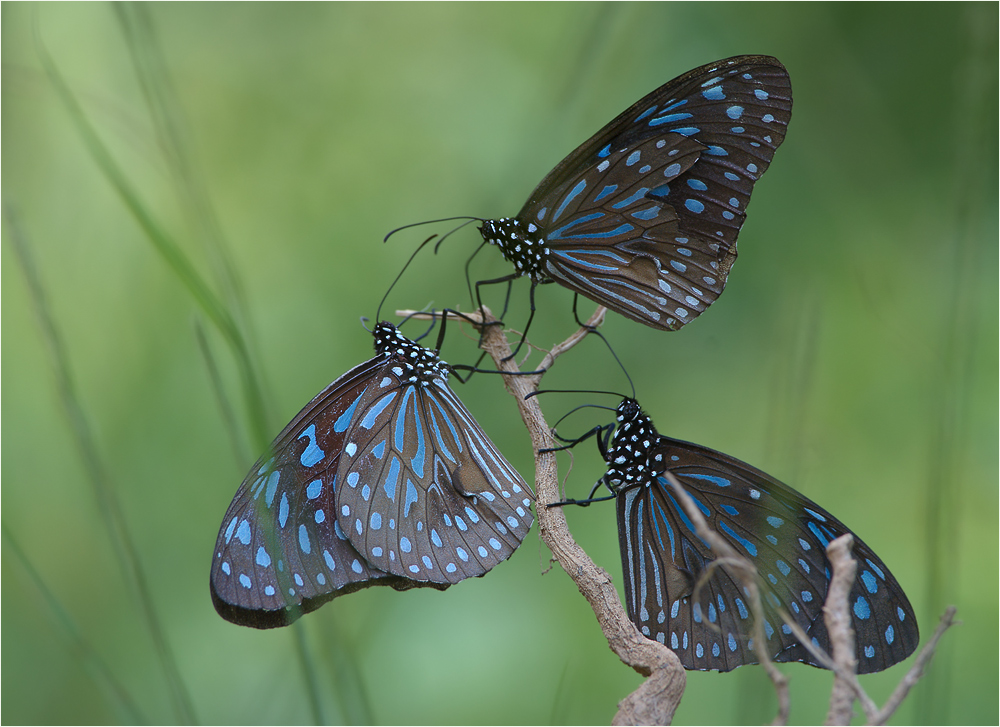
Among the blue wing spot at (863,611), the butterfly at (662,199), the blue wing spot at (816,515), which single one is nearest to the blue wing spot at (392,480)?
the butterfly at (662,199)

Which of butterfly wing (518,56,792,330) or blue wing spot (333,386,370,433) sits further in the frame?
blue wing spot (333,386,370,433)

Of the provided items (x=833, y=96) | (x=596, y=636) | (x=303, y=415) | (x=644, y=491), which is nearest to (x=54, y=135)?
(x=303, y=415)

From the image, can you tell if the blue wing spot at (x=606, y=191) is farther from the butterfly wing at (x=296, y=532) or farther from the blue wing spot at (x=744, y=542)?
the blue wing spot at (x=744, y=542)

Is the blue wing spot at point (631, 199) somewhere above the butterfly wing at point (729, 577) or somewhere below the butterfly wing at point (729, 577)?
above

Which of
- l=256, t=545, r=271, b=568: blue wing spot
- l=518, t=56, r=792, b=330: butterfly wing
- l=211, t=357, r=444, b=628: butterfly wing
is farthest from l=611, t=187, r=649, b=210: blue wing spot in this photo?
l=256, t=545, r=271, b=568: blue wing spot

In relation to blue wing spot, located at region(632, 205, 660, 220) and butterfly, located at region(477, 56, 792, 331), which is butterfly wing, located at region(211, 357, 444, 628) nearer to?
butterfly, located at region(477, 56, 792, 331)

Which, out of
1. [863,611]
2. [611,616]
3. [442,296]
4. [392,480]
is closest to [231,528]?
[392,480]

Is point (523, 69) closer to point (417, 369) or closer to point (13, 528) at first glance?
point (417, 369)

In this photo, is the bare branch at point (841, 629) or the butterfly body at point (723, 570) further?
the butterfly body at point (723, 570)
